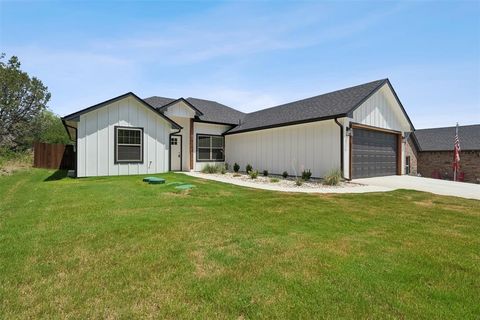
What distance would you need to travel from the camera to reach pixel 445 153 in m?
19.6

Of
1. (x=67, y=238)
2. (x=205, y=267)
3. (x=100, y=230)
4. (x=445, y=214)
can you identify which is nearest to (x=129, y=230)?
(x=100, y=230)

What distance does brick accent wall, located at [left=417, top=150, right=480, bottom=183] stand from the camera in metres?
18.1

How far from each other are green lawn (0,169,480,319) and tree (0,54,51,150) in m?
24.4

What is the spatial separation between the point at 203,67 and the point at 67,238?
38.6 feet

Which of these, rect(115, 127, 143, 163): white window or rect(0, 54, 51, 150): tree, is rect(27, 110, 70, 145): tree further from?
rect(115, 127, 143, 163): white window

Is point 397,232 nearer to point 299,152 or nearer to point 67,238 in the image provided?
point 67,238

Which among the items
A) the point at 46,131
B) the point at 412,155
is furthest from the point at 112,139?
the point at 46,131

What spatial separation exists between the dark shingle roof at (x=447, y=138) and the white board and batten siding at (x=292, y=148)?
484 inches

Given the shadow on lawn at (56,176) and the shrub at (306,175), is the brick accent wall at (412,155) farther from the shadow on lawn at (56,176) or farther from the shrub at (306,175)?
the shadow on lawn at (56,176)

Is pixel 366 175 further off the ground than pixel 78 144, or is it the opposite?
pixel 78 144

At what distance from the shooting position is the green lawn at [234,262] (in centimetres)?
236

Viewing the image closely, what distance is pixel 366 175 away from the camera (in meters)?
13.7

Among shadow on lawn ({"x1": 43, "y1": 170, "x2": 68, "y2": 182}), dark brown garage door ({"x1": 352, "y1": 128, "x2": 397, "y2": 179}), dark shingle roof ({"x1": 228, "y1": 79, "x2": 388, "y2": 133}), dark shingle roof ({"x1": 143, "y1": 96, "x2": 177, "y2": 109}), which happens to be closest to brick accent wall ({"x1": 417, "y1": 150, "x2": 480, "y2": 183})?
dark brown garage door ({"x1": 352, "y1": 128, "x2": 397, "y2": 179})

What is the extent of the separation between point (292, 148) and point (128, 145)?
865cm
